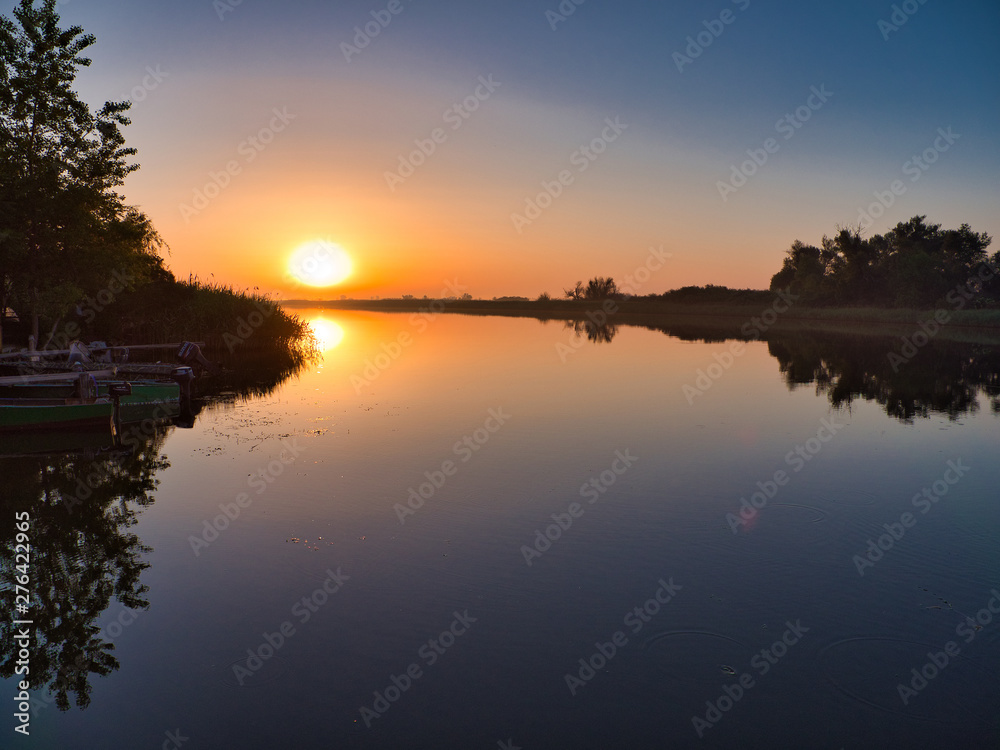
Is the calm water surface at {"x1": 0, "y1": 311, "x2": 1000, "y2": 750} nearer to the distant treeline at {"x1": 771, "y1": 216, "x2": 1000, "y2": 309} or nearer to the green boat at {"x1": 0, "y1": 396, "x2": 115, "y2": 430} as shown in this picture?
the green boat at {"x1": 0, "y1": 396, "x2": 115, "y2": 430}

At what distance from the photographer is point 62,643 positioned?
743 cm

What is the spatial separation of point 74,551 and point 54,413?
10213 mm

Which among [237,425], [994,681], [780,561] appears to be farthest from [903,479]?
[237,425]

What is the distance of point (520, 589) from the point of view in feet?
28.7

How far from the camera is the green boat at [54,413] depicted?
58.7 ft

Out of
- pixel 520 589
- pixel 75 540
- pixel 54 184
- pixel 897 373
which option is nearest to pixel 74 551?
pixel 75 540

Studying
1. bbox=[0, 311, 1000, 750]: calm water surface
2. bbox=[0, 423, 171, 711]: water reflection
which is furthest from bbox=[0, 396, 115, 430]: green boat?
bbox=[0, 311, 1000, 750]: calm water surface

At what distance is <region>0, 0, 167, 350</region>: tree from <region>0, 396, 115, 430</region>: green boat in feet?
32.9

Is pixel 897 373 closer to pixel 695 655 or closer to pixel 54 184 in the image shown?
pixel 695 655

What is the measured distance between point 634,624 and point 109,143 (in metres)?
31.7

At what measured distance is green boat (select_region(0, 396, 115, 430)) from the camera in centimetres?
1791

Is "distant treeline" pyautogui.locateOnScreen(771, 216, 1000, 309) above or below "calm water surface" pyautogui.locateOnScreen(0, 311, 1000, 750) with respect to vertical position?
above

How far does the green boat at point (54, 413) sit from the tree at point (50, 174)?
1004 centimetres

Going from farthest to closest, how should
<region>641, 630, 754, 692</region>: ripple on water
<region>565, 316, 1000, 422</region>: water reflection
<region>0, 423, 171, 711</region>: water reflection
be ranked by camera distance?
<region>565, 316, 1000, 422</region>: water reflection
<region>0, 423, 171, 711</region>: water reflection
<region>641, 630, 754, 692</region>: ripple on water
